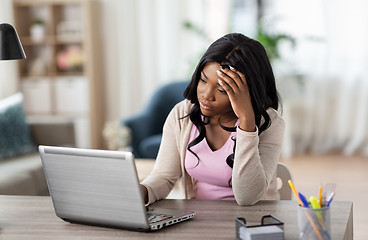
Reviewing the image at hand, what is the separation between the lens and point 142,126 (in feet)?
11.3

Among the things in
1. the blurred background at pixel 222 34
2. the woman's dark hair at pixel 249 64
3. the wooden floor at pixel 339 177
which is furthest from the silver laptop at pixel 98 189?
the blurred background at pixel 222 34

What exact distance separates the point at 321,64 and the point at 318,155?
0.90 m

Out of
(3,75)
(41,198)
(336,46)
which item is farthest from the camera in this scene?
(336,46)

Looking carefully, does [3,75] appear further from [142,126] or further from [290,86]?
[290,86]

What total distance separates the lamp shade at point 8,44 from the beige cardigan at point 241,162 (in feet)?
1.69

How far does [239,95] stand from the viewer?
1211 mm

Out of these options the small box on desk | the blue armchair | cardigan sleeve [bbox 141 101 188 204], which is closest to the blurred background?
the blue armchair

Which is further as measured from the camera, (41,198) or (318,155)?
(318,155)

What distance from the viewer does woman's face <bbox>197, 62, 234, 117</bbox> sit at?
1.26 meters

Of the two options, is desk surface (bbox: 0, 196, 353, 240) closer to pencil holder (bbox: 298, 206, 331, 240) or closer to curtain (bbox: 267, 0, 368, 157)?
pencil holder (bbox: 298, 206, 331, 240)

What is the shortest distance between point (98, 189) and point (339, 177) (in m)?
2.97

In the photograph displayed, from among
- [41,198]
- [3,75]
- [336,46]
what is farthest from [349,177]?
[3,75]

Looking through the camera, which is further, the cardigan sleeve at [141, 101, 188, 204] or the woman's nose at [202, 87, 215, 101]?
the cardigan sleeve at [141, 101, 188, 204]

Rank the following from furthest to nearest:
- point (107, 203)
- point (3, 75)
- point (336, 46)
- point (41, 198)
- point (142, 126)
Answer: point (336, 46) < point (3, 75) < point (142, 126) < point (41, 198) < point (107, 203)
